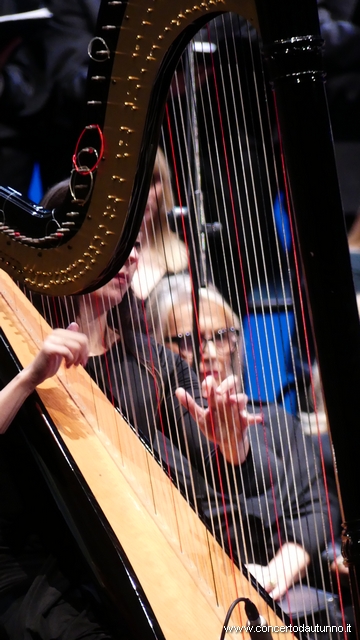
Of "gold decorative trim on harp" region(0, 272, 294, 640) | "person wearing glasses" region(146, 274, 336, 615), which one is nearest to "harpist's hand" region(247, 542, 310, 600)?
"person wearing glasses" region(146, 274, 336, 615)

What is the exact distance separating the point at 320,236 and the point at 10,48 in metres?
2.77

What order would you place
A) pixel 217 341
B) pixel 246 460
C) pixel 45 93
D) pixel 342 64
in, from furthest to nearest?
1. pixel 45 93
2. pixel 342 64
3. pixel 217 341
4. pixel 246 460

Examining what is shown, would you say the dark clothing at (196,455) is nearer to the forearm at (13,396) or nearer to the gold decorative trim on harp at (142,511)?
the gold decorative trim on harp at (142,511)

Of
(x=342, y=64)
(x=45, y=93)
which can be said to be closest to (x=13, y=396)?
(x=342, y=64)

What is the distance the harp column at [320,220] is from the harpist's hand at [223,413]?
553mm

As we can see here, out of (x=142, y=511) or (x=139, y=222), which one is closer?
(x=139, y=222)

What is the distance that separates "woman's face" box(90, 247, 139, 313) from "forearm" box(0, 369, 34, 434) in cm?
23

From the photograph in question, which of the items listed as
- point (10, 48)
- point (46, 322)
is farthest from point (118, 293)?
point (10, 48)

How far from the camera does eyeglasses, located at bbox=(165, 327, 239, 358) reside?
5.34ft

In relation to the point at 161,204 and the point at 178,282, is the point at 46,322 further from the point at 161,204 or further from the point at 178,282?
the point at 161,204

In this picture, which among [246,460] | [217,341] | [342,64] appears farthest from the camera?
[342,64]

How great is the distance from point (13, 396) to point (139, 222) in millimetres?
546

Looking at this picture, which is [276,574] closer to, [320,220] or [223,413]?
[223,413]

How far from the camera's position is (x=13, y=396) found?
147 cm
